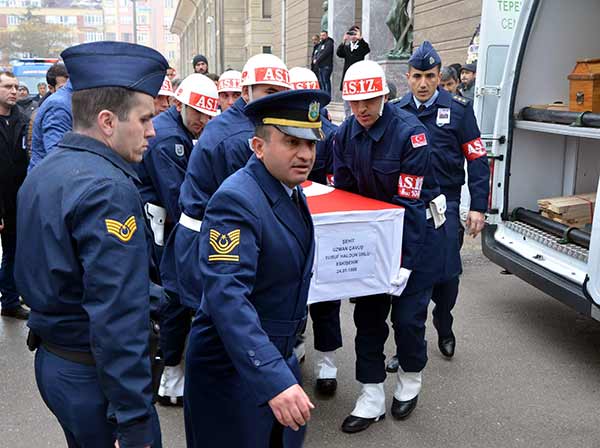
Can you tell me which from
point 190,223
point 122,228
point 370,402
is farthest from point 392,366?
point 122,228

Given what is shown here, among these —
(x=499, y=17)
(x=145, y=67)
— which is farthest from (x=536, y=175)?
(x=145, y=67)

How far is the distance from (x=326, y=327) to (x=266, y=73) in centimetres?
163

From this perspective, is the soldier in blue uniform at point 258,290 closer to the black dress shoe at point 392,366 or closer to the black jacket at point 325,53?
the black dress shoe at point 392,366

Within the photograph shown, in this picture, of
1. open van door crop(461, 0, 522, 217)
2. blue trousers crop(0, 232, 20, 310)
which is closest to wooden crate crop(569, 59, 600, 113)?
open van door crop(461, 0, 522, 217)

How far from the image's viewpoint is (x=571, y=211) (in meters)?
5.30

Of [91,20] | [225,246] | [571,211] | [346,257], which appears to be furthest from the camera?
[91,20]

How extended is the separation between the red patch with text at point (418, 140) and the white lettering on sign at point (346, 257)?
0.54m

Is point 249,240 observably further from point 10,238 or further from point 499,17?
point 499,17

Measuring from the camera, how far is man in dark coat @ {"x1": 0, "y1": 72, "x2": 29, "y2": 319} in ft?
18.7

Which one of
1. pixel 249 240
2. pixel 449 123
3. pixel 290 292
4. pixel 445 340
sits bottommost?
pixel 445 340

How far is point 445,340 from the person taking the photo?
4859mm

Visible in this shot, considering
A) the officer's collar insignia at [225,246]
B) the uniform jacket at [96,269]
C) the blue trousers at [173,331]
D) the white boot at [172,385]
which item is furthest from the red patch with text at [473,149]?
the uniform jacket at [96,269]

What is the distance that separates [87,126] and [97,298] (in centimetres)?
51

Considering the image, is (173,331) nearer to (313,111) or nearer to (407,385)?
(407,385)
